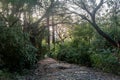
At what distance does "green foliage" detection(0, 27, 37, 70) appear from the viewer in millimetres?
9578

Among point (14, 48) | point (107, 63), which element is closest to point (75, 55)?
point (107, 63)

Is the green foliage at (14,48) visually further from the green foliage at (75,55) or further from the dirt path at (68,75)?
the green foliage at (75,55)

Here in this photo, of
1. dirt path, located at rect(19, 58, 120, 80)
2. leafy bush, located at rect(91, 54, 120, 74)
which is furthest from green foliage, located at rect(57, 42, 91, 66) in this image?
dirt path, located at rect(19, 58, 120, 80)

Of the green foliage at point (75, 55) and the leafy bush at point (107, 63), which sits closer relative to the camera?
the leafy bush at point (107, 63)

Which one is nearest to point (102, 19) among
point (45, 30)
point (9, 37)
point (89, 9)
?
point (89, 9)

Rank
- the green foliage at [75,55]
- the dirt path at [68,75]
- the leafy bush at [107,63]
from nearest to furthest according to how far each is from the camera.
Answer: the dirt path at [68,75]
the leafy bush at [107,63]
the green foliage at [75,55]

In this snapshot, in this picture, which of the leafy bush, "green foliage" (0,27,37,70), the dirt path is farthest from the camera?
the leafy bush

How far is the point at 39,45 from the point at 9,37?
5.55 m

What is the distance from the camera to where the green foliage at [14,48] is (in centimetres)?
958

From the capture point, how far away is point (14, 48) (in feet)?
32.8

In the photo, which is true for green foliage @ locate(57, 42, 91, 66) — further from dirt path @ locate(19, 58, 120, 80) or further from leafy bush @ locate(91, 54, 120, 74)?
dirt path @ locate(19, 58, 120, 80)

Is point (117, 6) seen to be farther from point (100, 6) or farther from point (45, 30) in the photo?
point (45, 30)

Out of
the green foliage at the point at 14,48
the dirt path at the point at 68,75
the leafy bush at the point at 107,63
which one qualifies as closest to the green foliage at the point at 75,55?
the leafy bush at the point at 107,63

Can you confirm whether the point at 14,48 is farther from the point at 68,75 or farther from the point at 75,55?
the point at 75,55
